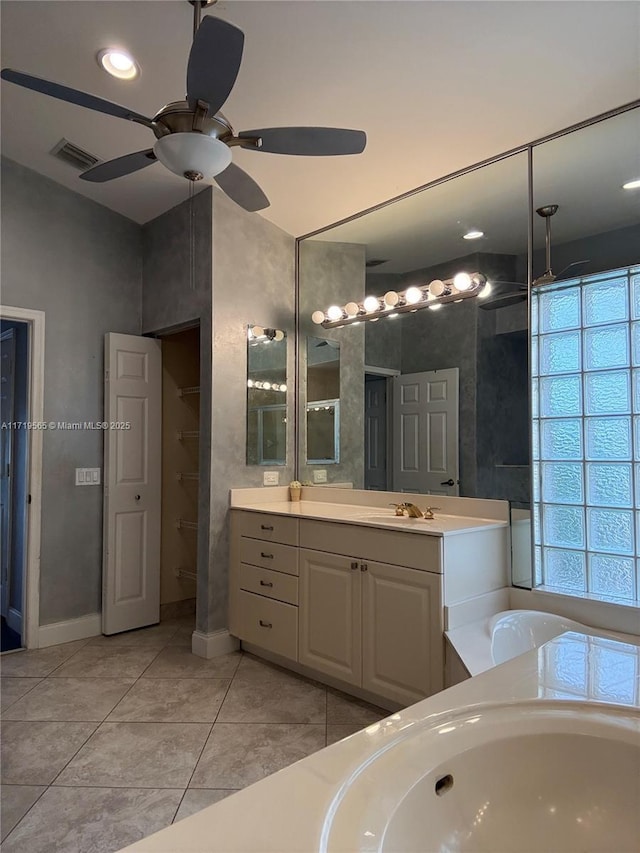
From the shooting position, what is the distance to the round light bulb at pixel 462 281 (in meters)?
2.81

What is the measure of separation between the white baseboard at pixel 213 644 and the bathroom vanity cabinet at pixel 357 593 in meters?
0.08

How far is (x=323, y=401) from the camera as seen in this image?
12.1 ft

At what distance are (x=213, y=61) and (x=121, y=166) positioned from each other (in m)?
0.69

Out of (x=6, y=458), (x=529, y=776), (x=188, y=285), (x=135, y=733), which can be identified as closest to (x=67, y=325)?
(x=188, y=285)

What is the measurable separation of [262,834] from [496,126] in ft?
9.21

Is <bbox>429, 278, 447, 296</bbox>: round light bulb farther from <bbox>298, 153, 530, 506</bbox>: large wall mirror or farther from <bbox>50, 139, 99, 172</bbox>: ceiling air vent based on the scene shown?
<bbox>50, 139, 99, 172</bbox>: ceiling air vent

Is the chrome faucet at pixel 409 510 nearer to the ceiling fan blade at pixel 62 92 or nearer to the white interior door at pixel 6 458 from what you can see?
the ceiling fan blade at pixel 62 92

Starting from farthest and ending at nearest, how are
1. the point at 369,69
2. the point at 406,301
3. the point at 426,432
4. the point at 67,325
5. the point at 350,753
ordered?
the point at 67,325 → the point at 406,301 → the point at 426,432 → the point at 369,69 → the point at 350,753

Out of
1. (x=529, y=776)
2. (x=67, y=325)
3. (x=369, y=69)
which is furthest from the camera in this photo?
(x=67, y=325)

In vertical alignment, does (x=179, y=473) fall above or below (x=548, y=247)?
below

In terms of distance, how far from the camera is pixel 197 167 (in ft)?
5.67

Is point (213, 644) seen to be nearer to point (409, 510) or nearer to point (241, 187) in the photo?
point (409, 510)

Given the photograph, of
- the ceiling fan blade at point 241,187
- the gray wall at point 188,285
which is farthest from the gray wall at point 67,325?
the ceiling fan blade at point 241,187

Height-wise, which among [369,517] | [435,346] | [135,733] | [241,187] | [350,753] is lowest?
[135,733]
